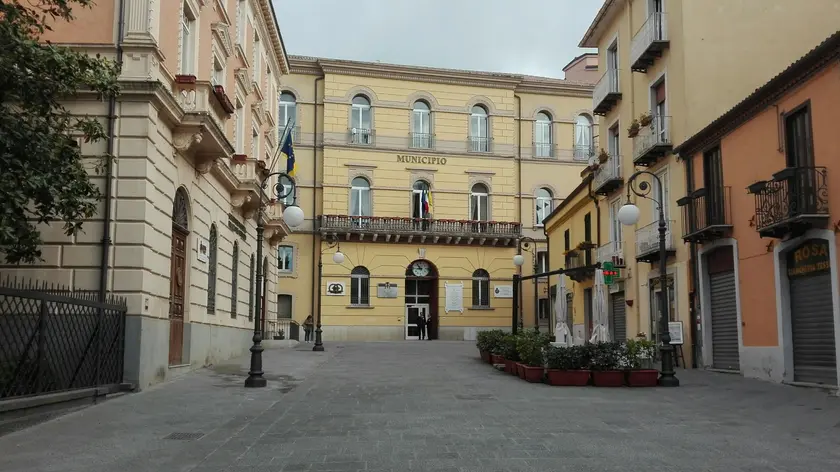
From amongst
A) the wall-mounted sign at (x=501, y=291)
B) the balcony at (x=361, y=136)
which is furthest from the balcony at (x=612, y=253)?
the balcony at (x=361, y=136)

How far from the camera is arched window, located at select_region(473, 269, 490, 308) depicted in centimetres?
4178

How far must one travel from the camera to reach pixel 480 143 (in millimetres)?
43031

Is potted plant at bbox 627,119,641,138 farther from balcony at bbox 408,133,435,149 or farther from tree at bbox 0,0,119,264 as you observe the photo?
balcony at bbox 408,133,435,149

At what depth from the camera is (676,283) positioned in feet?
68.2

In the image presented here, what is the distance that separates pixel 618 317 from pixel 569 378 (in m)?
11.9

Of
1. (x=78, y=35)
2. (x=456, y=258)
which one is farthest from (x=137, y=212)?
(x=456, y=258)

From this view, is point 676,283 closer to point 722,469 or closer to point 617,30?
point 617,30

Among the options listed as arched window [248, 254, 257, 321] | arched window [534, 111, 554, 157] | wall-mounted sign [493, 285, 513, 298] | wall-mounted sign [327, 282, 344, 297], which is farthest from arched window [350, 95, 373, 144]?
arched window [248, 254, 257, 321]

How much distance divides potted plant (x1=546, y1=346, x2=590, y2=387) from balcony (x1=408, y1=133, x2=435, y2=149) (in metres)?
27.9

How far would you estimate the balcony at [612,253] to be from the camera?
82.7 ft

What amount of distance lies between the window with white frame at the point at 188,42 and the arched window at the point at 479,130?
26.5 metres

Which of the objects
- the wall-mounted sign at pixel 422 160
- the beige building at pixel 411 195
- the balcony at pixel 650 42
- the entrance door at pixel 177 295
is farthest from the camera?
the wall-mounted sign at pixel 422 160

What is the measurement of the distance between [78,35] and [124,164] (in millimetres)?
2564

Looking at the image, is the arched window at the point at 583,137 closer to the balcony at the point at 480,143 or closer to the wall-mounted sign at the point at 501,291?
the balcony at the point at 480,143
